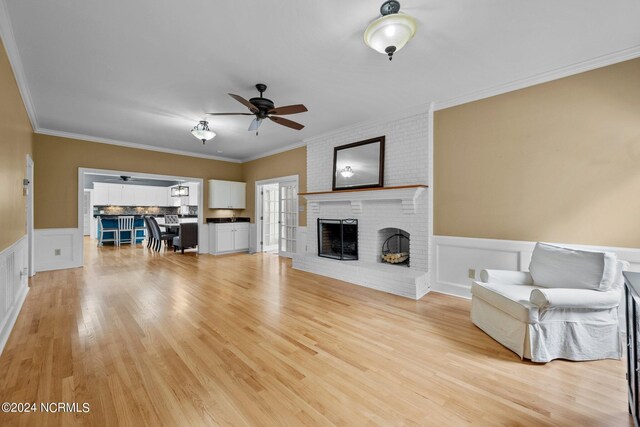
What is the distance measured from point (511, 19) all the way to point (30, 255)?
7.54 meters

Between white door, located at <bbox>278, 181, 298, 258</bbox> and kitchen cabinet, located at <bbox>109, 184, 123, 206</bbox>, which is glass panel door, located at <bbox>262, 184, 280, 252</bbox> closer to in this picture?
white door, located at <bbox>278, 181, 298, 258</bbox>

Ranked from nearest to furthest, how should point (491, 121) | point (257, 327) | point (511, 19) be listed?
point (511, 19) < point (257, 327) < point (491, 121)

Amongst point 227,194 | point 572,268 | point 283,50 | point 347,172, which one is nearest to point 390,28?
point 283,50

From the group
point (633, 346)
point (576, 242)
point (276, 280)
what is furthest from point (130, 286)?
point (576, 242)

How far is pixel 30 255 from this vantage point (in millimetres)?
4711

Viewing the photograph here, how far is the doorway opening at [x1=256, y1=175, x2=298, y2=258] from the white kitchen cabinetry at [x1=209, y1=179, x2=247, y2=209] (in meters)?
0.66

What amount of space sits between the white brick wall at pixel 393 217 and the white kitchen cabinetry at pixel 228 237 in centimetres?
297

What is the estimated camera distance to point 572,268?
2312mm

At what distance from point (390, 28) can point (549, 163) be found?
2.41 metres

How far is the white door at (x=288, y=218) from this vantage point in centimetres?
658

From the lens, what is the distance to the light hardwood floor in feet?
5.06

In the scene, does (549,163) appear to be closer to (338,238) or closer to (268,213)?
(338,238)

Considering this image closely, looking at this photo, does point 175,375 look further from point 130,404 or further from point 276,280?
point 276,280

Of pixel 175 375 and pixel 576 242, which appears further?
pixel 576 242
